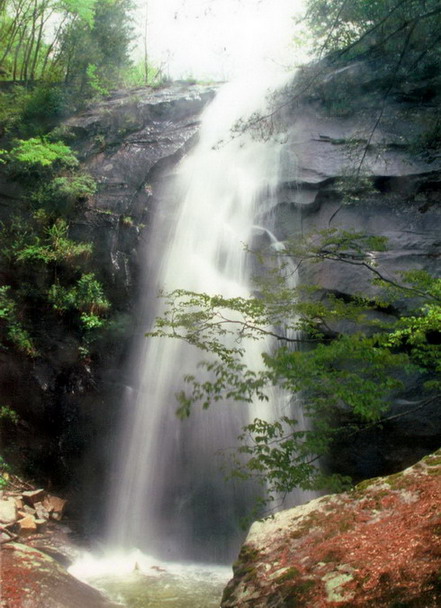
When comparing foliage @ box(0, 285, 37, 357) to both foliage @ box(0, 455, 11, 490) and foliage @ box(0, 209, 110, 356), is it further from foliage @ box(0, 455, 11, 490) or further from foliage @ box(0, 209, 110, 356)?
foliage @ box(0, 455, 11, 490)

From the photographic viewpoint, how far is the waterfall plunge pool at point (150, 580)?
5.58 meters

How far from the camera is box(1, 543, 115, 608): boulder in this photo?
4.45m

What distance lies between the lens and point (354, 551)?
351 centimetres

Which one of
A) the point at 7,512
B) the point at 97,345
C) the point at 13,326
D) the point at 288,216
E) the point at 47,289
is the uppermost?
the point at 288,216

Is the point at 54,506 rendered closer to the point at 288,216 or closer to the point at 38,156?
the point at 288,216

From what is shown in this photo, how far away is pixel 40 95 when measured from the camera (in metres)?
13.7

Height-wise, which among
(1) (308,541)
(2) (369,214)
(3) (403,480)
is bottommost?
(1) (308,541)

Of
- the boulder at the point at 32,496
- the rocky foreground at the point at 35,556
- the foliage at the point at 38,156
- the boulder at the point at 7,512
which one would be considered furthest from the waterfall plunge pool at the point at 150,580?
the foliage at the point at 38,156

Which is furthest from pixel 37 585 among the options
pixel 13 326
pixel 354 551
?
pixel 13 326

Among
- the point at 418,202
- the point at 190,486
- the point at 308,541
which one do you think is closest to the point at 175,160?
the point at 418,202

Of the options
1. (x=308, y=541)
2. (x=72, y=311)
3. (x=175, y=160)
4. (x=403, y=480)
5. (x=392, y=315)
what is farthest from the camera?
(x=175, y=160)

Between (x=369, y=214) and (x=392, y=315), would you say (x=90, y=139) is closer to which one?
(x=369, y=214)

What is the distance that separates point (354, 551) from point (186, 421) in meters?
5.36

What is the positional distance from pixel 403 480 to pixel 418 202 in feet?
23.3
